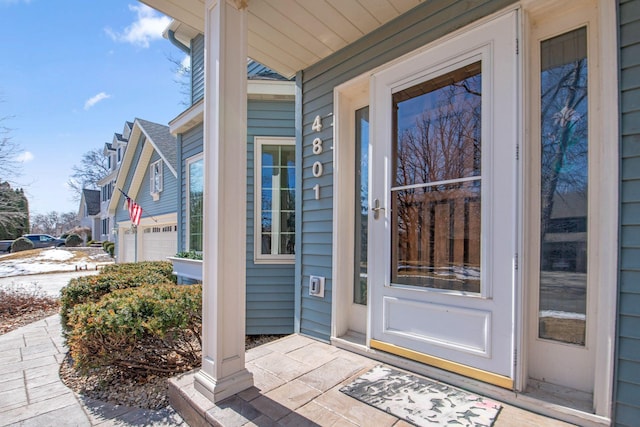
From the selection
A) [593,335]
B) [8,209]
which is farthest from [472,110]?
[8,209]

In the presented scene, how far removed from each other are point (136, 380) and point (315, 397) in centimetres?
207

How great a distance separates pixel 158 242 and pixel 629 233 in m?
9.68

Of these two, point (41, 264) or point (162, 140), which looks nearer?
point (162, 140)

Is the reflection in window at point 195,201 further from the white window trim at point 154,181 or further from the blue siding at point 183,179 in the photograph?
the white window trim at point 154,181

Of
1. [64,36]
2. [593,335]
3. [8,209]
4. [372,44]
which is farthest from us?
[8,209]

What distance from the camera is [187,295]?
9.13 ft

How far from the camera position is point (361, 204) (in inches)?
104

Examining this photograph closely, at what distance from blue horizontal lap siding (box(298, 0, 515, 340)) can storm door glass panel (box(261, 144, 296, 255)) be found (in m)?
1.40

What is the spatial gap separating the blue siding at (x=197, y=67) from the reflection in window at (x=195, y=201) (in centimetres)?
141

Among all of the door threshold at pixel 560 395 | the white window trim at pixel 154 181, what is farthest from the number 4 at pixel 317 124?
the white window trim at pixel 154 181

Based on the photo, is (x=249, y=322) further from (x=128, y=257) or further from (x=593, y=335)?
(x=128, y=257)

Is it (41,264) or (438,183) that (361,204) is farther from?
(41,264)

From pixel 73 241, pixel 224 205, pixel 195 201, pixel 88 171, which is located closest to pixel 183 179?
pixel 195 201

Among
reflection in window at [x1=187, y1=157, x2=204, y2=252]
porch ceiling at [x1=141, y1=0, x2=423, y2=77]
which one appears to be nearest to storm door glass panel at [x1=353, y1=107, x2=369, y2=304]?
porch ceiling at [x1=141, y1=0, x2=423, y2=77]
